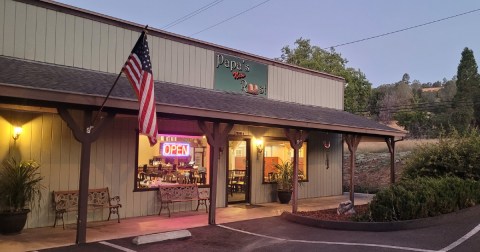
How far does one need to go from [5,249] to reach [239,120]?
536 cm

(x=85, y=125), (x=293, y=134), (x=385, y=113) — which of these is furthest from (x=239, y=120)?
(x=385, y=113)

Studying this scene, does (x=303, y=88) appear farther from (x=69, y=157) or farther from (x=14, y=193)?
(x=14, y=193)

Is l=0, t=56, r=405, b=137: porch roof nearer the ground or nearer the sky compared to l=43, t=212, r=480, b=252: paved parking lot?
nearer the sky

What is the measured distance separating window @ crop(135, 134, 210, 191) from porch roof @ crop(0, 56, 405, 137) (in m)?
1.61

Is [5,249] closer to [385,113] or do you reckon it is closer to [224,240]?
[224,240]

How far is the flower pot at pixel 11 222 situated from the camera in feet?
27.3

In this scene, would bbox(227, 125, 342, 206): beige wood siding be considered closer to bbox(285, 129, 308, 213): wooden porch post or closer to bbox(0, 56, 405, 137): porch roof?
bbox(0, 56, 405, 137): porch roof

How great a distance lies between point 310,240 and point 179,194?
4.52m

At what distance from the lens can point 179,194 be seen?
11.7 m

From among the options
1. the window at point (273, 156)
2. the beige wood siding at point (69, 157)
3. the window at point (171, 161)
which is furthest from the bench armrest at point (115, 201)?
the window at point (273, 156)

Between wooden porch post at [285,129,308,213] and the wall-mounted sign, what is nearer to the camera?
wooden porch post at [285,129,308,213]

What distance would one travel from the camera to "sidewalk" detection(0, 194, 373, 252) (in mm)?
7863

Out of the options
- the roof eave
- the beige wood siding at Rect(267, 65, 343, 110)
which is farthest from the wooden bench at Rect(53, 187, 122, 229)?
the beige wood siding at Rect(267, 65, 343, 110)

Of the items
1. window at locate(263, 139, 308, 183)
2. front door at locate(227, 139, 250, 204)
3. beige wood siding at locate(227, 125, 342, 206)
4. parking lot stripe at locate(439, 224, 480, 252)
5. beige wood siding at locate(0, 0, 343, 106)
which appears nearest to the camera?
parking lot stripe at locate(439, 224, 480, 252)
